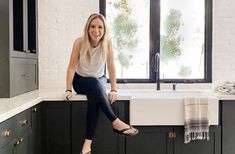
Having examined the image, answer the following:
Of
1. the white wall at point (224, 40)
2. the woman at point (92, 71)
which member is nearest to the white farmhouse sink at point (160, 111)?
the woman at point (92, 71)

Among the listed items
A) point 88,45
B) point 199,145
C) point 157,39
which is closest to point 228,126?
point 199,145

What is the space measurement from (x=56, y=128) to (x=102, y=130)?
14.8 inches

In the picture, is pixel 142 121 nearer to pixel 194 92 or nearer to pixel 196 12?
pixel 194 92

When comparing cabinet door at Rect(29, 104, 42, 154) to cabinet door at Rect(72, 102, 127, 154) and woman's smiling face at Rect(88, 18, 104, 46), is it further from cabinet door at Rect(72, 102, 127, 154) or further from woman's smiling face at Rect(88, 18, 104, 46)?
woman's smiling face at Rect(88, 18, 104, 46)

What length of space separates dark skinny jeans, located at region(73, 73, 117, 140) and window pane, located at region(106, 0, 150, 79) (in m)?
0.87

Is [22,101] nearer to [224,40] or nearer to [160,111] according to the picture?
[160,111]

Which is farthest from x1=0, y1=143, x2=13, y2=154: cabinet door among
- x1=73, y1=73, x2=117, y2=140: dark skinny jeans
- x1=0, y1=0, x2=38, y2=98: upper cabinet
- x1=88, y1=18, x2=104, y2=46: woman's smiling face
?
x1=88, y1=18, x2=104, y2=46: woman's smiling face

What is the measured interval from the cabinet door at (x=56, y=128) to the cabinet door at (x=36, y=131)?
0.24 ft

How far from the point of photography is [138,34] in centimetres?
328

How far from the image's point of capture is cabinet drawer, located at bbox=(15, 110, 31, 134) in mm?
1907

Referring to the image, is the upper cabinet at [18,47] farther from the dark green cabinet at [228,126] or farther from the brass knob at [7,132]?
the dark green cabinet at [228,126]

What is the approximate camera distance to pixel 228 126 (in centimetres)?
256

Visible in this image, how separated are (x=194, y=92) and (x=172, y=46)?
55cm

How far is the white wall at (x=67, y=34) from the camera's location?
315 cm
